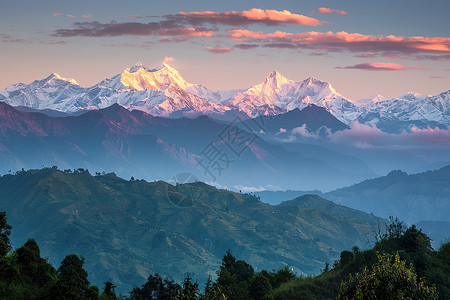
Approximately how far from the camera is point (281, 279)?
18600 centimetres

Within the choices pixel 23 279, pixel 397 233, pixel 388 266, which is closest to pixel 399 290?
pixel 388 266

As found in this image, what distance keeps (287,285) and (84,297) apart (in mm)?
74589

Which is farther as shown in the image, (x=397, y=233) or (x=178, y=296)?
(x=397, y=233)

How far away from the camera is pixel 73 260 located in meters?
106

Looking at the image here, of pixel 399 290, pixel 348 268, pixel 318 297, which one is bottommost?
pixel 399 290

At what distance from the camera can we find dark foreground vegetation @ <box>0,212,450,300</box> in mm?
80000

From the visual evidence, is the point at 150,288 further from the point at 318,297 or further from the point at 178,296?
the point at 178,296

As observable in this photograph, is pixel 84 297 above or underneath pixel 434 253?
underneath

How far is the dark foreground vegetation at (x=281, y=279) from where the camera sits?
80.0 meters

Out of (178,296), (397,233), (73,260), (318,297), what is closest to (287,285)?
(318,297)

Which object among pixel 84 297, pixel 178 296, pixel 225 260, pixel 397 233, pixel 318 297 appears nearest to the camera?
pixel 178 296

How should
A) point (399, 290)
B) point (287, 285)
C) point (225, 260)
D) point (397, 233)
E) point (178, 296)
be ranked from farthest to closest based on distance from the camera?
point (225, 260) < point (397, 233) < point (287, 285) < point (178, 296) < point (399, 290)

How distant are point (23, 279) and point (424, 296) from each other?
69737mm

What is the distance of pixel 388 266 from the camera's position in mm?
80562
